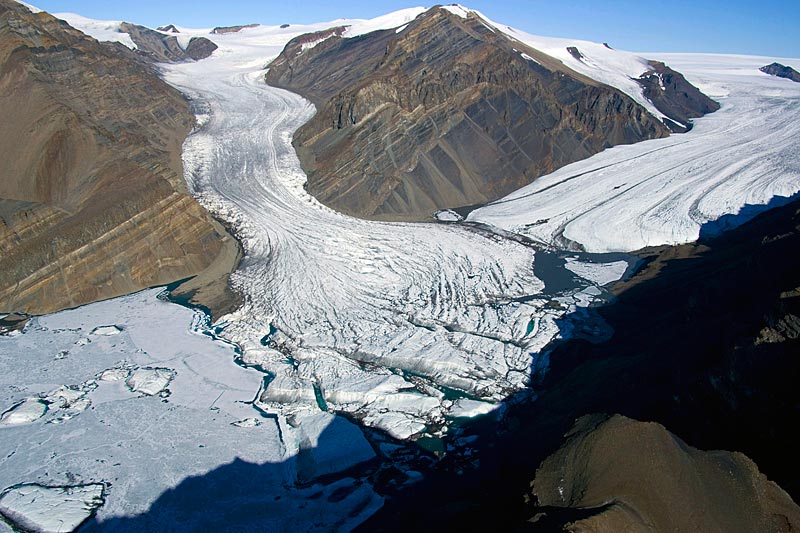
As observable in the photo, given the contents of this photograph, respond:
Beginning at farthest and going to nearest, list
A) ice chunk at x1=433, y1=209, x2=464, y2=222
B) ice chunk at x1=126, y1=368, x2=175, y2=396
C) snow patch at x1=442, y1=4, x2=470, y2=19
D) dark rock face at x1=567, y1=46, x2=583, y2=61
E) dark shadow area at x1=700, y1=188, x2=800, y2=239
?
dark rock face at x1=567, y1=46, x2=583, y2=61 → snow patch at x1=442, y1=4, x2=470, y2=19 → ice chunk at x1=433, y1=209, x2=464, y2=222 → dark shadow area at x1=700, y1=188, x2=800, y2=239 → ice chunk at x1=126, y1=368, x2=175, y2=396

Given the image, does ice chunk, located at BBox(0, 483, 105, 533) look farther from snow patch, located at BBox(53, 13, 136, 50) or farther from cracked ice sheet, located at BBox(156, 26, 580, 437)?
snow patch, located at BBox(53, 13, 136, 50)

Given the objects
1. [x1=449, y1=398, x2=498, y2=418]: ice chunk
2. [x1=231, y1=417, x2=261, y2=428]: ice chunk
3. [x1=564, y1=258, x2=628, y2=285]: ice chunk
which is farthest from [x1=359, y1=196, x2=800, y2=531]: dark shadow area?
[x1=231, y1=417, x2=261, y2=428]: ice chunk

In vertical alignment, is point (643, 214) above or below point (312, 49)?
below

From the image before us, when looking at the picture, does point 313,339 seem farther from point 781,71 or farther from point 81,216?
point 781,71

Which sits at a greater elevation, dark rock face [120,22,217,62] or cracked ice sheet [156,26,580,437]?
dark rock face [120,22,217,62]

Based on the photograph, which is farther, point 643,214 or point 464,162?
point 464,162

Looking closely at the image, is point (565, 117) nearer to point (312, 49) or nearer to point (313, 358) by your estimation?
point (313, 358)

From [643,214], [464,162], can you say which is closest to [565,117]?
[464,162]
